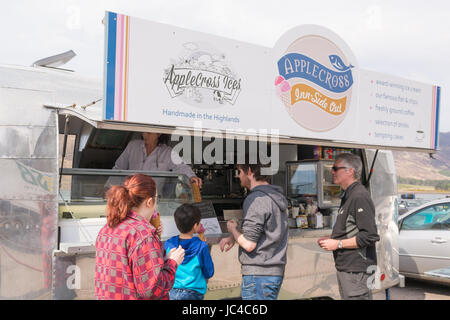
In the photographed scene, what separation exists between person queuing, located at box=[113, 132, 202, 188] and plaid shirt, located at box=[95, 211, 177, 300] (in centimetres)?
202

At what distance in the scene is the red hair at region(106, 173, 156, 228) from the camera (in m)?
1.94

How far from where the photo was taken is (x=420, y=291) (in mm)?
6562

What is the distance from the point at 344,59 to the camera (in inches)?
152

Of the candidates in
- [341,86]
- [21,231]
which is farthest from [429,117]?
[21,231]

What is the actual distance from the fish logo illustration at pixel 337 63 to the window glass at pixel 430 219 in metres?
3.95

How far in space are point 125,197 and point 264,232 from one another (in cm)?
127

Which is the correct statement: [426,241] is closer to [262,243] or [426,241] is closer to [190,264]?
[262,243]

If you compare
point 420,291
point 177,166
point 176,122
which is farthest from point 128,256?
point 420,291

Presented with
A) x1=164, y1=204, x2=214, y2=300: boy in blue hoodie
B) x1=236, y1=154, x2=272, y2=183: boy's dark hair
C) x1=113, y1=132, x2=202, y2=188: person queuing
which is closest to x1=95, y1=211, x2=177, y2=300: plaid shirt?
x1=164, y1=204, x2=214, y2=300: boy in blue hoodie

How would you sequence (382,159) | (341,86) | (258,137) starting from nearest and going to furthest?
(258,137)
(341,86)
(382,159)

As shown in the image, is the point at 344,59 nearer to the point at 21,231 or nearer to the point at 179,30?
the point at 179,30

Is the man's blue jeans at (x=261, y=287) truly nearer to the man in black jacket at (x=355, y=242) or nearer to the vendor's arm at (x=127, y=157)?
the man in black jacket at (x=355, y=242)

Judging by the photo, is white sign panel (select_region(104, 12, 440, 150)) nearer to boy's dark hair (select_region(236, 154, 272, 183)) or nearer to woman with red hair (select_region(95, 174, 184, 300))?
boy's dark hair (select_region(236, 154, 272, 183))
